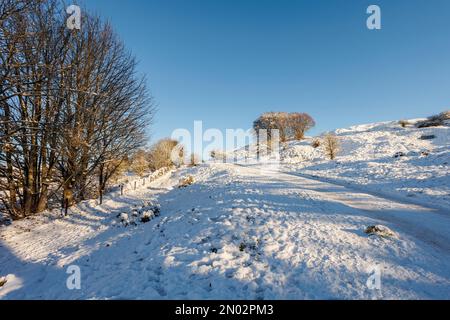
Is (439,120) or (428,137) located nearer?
(428,137)

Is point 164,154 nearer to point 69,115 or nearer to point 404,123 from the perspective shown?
point 69,115

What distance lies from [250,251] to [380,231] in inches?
130

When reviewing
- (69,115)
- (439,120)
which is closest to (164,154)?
(69,115)

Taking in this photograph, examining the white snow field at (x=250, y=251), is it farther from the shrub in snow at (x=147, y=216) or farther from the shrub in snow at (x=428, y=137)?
the shrub in snow at (x=428, y=137)

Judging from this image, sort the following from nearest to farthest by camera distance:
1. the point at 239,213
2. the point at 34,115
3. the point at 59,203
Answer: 1. the point at 239,213
2. the point at 34,115
3. the point at 59,203

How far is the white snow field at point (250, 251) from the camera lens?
369 centimetres

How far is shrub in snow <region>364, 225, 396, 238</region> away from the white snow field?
0.16 metres

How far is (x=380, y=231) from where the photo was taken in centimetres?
526

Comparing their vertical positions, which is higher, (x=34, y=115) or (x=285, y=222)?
(x=34, y=115)

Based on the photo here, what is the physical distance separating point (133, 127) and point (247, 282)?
41.0 ft

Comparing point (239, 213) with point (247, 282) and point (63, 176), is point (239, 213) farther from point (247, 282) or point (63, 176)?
point (63, 176)

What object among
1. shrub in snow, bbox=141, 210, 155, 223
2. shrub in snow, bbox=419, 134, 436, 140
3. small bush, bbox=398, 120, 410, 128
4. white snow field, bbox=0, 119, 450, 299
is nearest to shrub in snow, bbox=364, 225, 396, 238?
white snow field, bbox=0, 119, 450, 299
